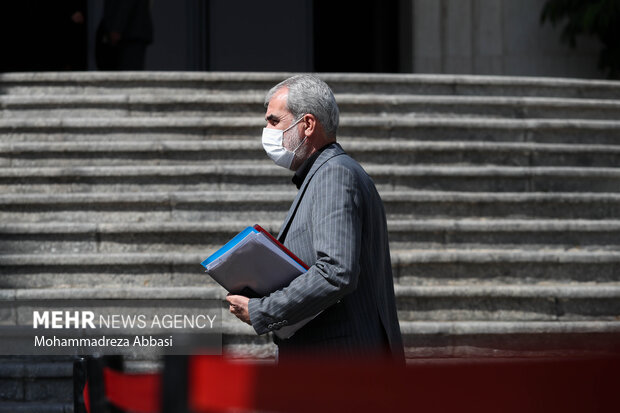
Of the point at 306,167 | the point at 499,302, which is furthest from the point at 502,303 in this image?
the point at 306,167

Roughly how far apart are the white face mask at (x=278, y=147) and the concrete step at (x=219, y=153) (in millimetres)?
4288

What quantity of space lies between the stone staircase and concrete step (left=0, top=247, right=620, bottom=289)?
1 centimetres

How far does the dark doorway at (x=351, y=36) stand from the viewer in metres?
12.9

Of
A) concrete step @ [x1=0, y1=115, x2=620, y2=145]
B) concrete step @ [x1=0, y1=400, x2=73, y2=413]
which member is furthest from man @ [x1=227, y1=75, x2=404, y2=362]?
concrete step @ [x1=0, y1=115, x2=620, y2=145]

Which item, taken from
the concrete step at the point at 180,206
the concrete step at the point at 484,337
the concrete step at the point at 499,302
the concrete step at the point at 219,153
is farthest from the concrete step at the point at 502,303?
the concrete step at the point at 219,153

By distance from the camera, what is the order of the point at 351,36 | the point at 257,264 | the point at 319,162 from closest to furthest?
the point at 257,264 → the point at 319,162 → the point at 351,36

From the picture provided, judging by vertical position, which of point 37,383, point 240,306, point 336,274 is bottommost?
point 37,383

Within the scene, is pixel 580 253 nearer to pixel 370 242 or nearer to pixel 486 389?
pixel 370 242

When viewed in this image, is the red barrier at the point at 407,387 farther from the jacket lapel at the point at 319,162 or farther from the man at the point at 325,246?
the jacket lapel at the point at 319,162

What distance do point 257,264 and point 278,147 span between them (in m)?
0.42

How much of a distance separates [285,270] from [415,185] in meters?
4.54

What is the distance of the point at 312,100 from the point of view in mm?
2660

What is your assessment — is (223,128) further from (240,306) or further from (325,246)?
(325,246)

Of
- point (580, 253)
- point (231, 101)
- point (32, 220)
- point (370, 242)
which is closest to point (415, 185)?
point (580, 253)
